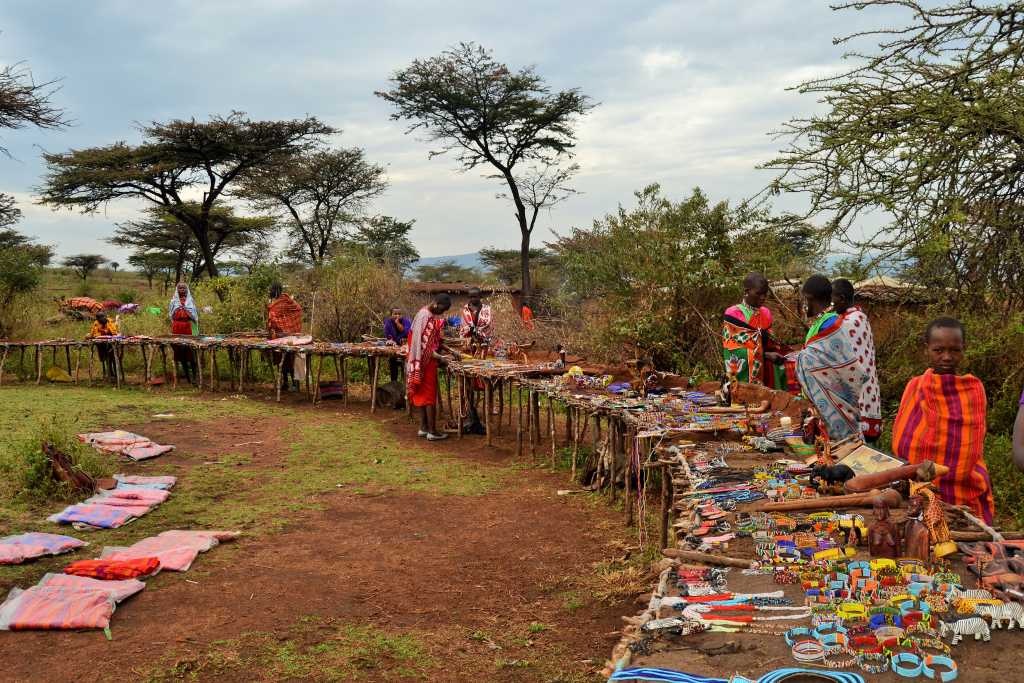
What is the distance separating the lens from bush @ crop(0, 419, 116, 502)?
289 inches

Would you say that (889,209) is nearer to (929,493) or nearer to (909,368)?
(909,368)

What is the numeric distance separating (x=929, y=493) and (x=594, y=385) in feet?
Result: 17.6

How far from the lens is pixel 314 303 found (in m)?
18.5

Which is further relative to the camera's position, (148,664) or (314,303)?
(314,303)

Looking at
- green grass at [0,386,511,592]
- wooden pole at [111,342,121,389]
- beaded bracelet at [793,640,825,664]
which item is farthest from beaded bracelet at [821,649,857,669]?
wooden pole at [111,342,121,389]

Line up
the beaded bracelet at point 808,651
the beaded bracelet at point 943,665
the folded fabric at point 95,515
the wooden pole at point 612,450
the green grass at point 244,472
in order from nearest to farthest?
the beaded bracelet at point 943,665, the beaded bracelet at point 808,651, the folded fabric at point 95,515, the green grass at point 244,472, the wooden pole at point 612,450

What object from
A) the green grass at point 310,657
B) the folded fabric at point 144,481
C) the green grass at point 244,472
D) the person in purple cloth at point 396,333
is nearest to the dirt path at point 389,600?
the green grass at point 310,657

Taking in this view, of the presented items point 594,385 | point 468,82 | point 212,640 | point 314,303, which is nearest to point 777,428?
point 594,385

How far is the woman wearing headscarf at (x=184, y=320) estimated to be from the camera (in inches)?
604

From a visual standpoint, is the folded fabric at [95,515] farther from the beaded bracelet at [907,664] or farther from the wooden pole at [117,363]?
the wooden pole at [117,363]

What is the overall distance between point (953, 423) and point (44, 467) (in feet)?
23.6

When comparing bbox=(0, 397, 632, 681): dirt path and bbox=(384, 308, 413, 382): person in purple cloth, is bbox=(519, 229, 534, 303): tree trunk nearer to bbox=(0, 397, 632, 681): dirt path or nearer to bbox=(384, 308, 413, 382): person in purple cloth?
bbox=(384, 308, 413, 382): person in purple cloth

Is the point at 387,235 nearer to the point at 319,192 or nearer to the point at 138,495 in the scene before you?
the point at 319,192

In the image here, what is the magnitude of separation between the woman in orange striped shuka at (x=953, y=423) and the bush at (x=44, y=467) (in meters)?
6.83
